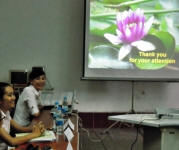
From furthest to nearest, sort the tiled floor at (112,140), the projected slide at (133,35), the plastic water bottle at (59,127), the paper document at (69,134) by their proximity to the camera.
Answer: the projected slide at (133,35) → the tiled floor at (112,140) → the plastic water bottle at (59,127) → the paper document at (69,134)

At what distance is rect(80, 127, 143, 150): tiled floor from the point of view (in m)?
3.86

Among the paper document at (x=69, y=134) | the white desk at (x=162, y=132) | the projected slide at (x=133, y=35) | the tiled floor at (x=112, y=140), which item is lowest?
the tiled floor at (x=112, y=140)

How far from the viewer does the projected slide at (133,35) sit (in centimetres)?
437

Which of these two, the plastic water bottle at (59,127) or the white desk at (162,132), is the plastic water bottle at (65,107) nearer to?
the white desk at (162,132)

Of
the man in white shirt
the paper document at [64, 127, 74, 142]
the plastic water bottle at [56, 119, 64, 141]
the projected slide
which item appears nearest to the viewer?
the paper document at [64, 127, 74, 142]

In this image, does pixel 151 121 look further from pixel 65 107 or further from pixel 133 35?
pixel 133 35

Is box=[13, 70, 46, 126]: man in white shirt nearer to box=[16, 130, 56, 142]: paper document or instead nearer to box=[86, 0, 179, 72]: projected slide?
box=[16, 130, 56, 142]: paper document

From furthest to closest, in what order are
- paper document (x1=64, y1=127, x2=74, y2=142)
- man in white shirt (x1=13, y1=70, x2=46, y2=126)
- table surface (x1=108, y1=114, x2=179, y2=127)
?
man in white shirt (x1=13, y1=70, x2=46, y2=126) < table surface (x1=108, y1=114, x2=179, y2=127) < paper document (x1=64, y1=127, x2=74, y2=142)

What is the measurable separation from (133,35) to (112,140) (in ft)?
5.42

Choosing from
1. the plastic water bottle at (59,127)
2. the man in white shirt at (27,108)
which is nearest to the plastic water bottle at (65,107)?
the man in white shirt at (27,108)

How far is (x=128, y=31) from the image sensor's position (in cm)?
442

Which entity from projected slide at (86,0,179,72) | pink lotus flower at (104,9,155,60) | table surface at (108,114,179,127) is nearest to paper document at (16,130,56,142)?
table surface at (108,114,179,127)

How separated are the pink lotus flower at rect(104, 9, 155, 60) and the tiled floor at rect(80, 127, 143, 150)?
3.96 ft

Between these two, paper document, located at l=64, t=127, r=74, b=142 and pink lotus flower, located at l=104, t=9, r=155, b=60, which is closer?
paper document, located at l=64, t=127, r=74, b=142
